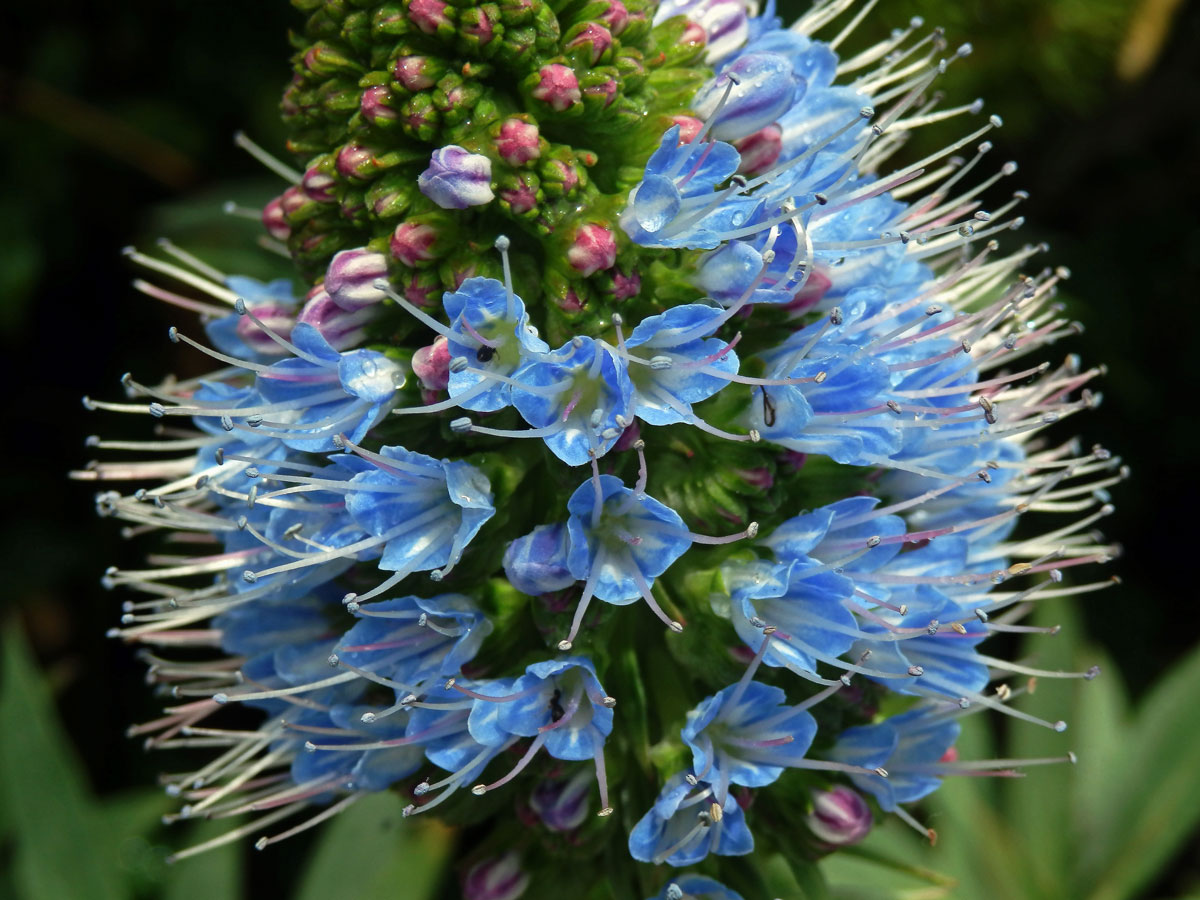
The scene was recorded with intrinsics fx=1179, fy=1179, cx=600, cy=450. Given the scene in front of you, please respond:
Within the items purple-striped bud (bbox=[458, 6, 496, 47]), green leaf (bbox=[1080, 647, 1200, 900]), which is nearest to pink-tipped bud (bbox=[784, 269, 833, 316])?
purple-striped bud (bbox=[458, 6, 496, 47])

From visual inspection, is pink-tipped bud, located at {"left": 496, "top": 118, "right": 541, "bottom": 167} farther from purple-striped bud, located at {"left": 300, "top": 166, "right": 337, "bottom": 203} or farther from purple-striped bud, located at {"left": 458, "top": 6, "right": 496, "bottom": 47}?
purple-striped bud, located at {"left": 300, "top": 166, "right": 337, "bottom": 203}

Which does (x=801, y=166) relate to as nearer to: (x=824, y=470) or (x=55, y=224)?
(x=824, y=470)

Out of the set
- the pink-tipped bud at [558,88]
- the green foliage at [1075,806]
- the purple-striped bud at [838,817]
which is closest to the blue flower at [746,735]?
the purple-striped bud at [838,817]

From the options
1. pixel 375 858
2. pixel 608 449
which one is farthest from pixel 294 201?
pixel 375 858

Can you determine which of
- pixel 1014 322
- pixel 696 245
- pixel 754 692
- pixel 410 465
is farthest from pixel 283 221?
pixel 1014 322

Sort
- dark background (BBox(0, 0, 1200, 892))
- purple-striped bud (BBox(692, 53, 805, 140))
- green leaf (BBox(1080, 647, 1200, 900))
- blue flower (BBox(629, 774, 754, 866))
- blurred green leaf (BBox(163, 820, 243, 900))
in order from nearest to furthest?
blue flower (BBox(629, 774, 754, 866)) < purple-striped bud (BBox(692, 53, 805, 140)) < green leaf (BBox(1080, 647, 1200, 900)) < blurred green leaf (BBox(163, 820, 243, 900)) < dark background (BBox(0, 0, 1200, 892))

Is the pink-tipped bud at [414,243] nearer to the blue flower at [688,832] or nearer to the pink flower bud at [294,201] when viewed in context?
the pink flower bud at [294,201]
